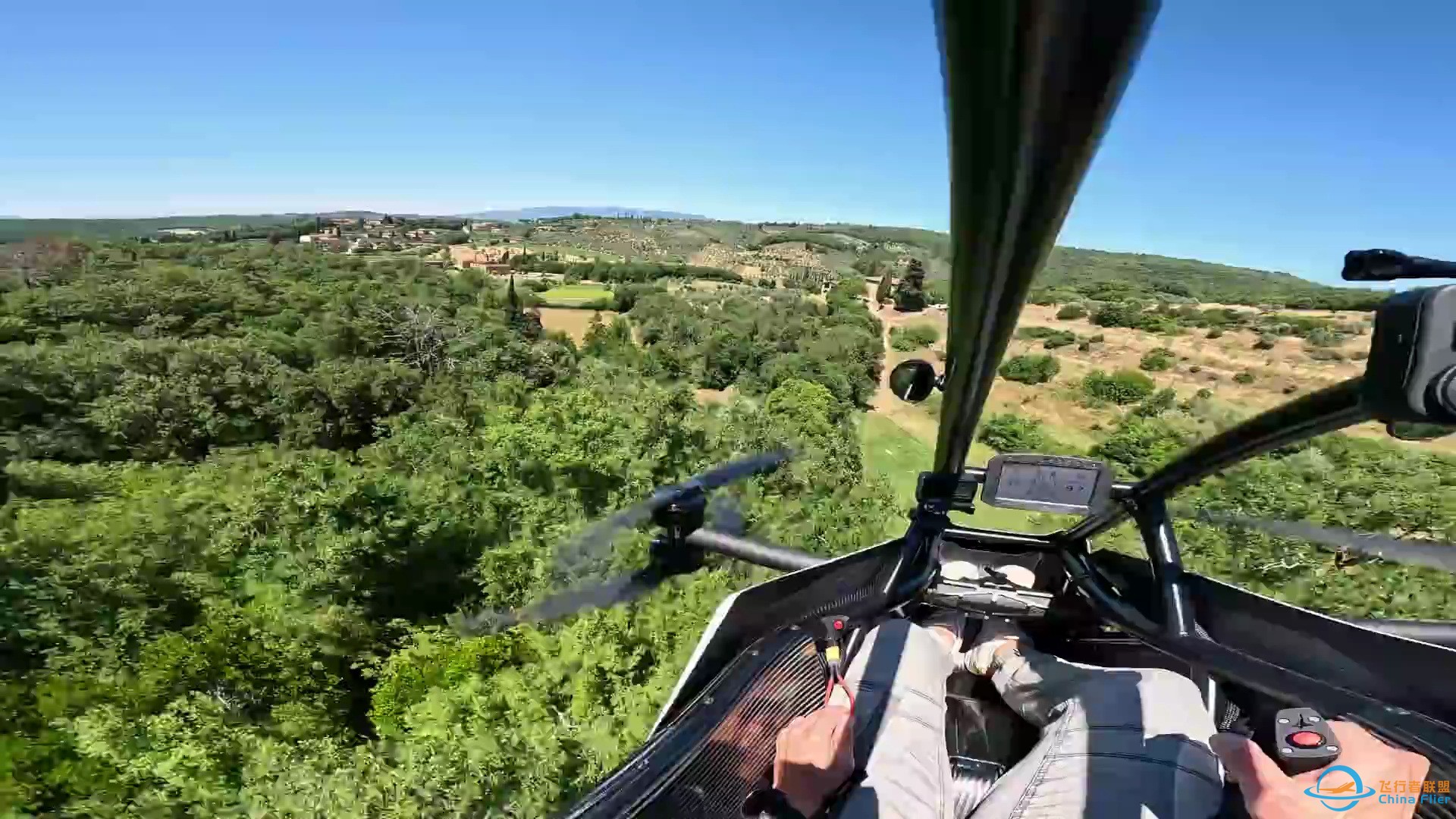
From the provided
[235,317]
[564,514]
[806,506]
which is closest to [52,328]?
[235,317]

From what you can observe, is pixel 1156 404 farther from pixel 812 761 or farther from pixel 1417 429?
pixel 1417 429

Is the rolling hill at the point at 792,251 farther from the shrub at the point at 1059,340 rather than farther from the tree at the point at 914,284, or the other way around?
the tree at the point at 914,284

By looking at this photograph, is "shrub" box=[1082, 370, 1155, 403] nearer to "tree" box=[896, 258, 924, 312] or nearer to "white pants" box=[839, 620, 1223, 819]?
"tree" box=[896, 258, 924, 312]

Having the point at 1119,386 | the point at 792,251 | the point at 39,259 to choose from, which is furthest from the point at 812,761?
the point at 792,251

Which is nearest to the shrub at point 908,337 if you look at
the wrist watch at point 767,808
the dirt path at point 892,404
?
the dirt path at point 892,404

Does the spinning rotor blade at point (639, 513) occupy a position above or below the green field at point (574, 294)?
above

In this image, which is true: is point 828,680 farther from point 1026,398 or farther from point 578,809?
point 1026,398

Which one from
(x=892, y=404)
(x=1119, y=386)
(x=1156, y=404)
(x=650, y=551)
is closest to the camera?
(x=650, y=551)
